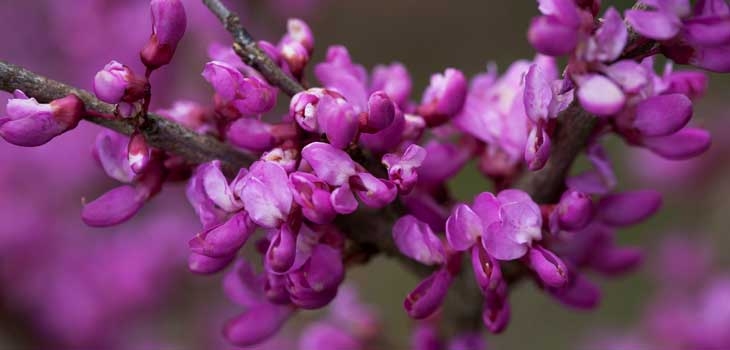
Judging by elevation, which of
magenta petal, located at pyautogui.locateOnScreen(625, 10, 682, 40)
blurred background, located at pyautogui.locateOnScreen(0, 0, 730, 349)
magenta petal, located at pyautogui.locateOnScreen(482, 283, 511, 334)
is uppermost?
magenta petal, located at pyautogui.locateOnScreen(625, 10, 682, 40)

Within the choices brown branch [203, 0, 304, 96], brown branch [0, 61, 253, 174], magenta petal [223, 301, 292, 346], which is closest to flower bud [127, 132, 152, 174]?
brown branch [0, 61, 253, 174]

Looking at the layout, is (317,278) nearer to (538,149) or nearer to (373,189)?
(373,189)

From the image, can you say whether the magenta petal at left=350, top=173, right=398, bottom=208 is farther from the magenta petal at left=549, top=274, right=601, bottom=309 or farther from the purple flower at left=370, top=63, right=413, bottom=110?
the magenta petal at left=549, top=274, right=601, bottom=309

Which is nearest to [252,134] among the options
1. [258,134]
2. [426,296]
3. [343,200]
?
[258,134]

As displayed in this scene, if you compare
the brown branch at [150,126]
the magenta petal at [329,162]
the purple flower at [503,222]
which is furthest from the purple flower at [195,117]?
the purple flower at [503,222]

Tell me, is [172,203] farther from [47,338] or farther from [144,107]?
[144,107]

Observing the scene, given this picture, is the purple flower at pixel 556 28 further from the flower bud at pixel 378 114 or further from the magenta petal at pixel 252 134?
the magenta petal at pixel 252 134
